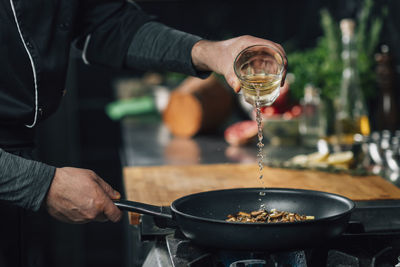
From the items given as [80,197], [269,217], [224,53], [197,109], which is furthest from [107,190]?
[197,109]

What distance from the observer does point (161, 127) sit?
9.86 feet

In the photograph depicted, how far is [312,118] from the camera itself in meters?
2.20

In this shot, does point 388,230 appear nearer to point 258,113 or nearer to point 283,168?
point 258,113

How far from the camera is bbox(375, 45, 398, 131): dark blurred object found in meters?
2.08

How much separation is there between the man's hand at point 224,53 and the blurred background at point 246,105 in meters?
0.71

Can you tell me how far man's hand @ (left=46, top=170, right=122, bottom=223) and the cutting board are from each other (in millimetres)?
295

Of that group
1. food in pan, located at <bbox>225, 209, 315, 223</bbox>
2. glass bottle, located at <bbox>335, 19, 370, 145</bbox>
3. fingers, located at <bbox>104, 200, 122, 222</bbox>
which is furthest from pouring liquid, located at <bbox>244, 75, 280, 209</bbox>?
glass bottle, located at <bbox>335, 19, 370, 145</bbox>

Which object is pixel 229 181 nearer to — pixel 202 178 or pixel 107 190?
pixel 202 178

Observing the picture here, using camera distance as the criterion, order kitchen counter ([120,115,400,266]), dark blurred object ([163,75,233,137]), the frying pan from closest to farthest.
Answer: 1. the frying pan
2. kitchen counter ([120,115,400,266])
3. dark blurred object ([163,75,233,137])

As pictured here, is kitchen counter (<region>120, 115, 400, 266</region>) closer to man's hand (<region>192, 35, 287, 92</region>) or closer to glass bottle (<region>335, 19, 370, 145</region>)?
glass bottle (<region>335, 19, 370, 145</region>)

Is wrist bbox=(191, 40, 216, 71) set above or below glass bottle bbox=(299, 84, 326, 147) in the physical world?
above

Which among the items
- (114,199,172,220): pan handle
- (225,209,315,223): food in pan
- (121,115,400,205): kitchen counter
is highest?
(114,199,172,220): pan handle

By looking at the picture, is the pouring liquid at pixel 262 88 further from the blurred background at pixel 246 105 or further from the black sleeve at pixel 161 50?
the blurred background at pixel 246 105

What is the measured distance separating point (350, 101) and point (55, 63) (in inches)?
Answer: 39.7
